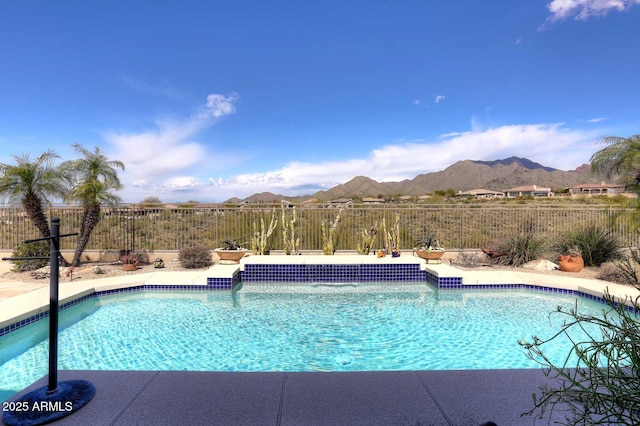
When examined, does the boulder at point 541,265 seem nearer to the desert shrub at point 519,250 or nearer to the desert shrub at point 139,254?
the desert shrub at point 519,250

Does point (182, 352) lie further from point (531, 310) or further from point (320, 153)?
point (320, 153)

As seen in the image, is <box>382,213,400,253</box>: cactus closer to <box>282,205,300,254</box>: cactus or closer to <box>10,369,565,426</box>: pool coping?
<box>282,205,300,254</box>: cactus

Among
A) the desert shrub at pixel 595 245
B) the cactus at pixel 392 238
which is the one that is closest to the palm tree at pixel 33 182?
the cactus at pixel 392 238

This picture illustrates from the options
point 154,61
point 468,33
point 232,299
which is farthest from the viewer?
point 468,33

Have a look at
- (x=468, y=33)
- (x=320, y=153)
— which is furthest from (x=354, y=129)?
(x=468, y=33)

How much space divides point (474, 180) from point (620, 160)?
70170mm

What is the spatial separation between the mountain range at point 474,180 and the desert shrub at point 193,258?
135 ft

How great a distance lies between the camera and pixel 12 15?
7.02m

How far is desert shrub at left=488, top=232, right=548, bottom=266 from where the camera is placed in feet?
29.5

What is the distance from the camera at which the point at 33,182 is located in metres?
8.17

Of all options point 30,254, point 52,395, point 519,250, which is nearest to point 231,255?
point 30,254

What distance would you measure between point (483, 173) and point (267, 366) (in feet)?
270

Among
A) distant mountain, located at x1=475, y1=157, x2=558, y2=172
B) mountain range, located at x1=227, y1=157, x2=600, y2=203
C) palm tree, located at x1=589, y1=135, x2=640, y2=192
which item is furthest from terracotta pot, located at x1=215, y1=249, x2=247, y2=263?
distant mountain, located at x1=475, y1=157, x2=558, y2=172

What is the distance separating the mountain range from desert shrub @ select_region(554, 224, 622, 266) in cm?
4090
